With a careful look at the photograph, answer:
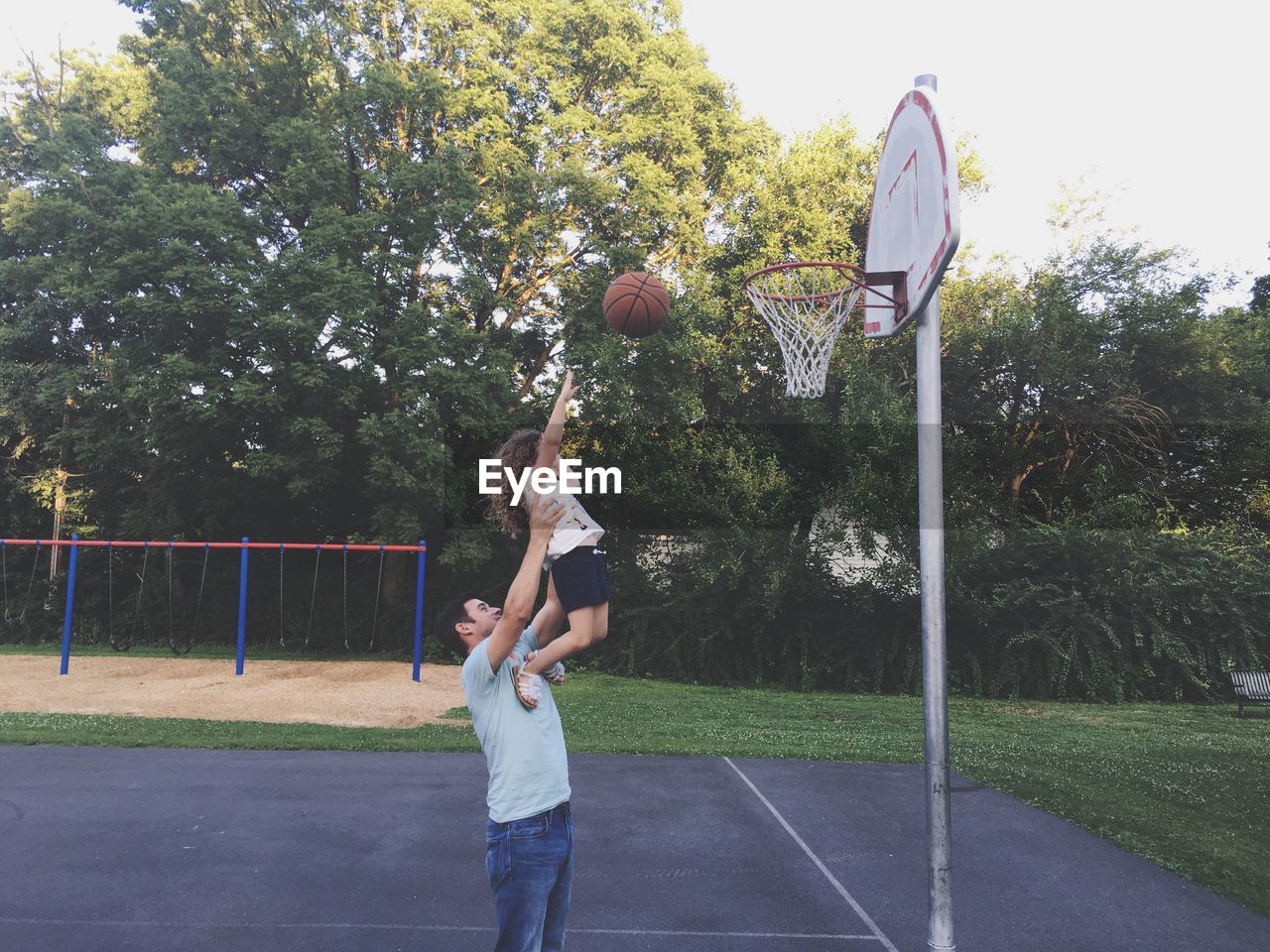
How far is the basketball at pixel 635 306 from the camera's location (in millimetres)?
6605

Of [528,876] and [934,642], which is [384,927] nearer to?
[528,876]

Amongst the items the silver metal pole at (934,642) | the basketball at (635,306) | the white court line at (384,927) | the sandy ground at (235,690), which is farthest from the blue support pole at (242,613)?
the silver metal pole at (934,642)

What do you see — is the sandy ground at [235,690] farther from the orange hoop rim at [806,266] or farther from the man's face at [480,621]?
the man's face at [480,621]

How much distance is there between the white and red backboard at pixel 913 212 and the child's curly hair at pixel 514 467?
1650 millimetres

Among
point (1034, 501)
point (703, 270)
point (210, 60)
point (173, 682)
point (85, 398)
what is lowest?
point (173, 682)

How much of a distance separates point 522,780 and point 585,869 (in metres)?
2.72

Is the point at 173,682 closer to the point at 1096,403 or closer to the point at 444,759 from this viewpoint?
the point at 444,759

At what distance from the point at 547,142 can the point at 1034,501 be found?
46.7 feet

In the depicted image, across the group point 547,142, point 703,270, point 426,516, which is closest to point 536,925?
point 426,516

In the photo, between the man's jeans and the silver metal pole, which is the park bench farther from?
the man's jeans

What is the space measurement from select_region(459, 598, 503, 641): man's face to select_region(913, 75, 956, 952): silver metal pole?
164cm

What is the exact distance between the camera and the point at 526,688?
3.07 meters

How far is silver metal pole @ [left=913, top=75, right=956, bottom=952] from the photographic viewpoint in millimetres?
3365

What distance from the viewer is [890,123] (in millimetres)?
4211
